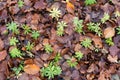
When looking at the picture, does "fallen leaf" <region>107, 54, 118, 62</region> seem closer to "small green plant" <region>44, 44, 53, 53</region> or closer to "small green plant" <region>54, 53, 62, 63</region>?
"small green plant" <region>54, 53, 62, 63</region>

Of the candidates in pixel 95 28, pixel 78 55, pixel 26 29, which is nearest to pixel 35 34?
pixel 26 29

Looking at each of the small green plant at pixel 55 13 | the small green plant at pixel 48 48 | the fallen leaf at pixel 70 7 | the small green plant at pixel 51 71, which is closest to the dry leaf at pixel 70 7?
the fallen leaf at pixel 70 7

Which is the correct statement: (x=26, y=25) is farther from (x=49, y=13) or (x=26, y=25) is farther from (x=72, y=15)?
(x=72, y=15)

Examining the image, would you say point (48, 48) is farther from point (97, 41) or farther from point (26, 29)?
point (97, 41)

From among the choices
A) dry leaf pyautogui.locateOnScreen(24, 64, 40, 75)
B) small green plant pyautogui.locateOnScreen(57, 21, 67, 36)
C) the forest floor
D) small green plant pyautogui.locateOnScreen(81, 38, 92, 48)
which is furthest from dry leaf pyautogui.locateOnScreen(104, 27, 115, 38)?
dry leaf pyautogui.locateOnScreen(24, 64, 40, 75)

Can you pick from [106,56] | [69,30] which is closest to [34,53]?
→ [69,30]

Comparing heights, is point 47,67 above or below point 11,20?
below
